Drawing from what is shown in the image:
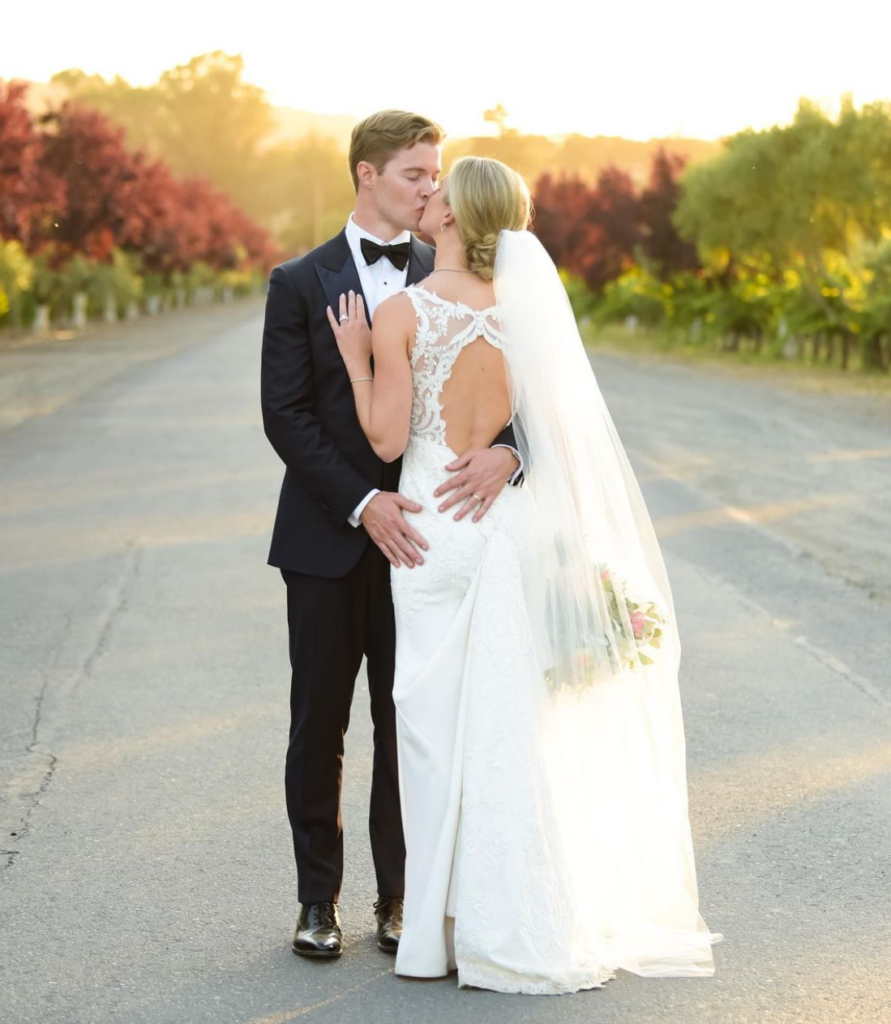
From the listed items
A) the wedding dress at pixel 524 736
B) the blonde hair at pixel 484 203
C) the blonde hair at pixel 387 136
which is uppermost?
the blonde hair at pixel 387 136

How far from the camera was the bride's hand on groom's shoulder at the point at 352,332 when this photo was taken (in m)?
3.71

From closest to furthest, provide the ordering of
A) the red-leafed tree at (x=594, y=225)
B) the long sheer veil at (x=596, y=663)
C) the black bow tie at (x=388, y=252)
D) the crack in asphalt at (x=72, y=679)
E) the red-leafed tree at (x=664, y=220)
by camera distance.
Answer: the long sheer veil at (x=596, y=663)
the black bow tie at (x=388, y=252)
the crack in asphalt at (x=72, y=679)
the red-leafed tree at (x=664, y=220)
the red-leafed tree at (x=594, y=225)

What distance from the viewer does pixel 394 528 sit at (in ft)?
12.2

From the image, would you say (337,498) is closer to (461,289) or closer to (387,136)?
(461,289)

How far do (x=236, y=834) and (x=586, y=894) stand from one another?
148 centimetres

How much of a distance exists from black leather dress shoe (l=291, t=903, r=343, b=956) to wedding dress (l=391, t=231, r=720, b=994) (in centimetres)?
24

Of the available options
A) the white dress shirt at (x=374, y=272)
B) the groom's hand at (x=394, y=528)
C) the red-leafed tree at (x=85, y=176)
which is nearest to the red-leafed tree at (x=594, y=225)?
the red-leafed tree at (x=85, y=176)

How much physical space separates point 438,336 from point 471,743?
3.33ft

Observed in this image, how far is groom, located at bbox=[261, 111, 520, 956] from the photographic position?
12.3ft

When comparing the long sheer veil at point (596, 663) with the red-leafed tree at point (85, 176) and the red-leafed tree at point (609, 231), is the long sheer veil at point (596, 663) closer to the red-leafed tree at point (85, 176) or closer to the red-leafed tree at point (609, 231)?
the red-leafed tree at point (609, 231)

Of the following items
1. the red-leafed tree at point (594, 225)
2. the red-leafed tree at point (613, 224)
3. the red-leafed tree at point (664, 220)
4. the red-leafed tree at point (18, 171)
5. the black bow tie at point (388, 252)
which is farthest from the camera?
the red-leafed tree at point (594, 225)

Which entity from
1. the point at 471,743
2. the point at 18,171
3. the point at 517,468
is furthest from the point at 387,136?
the point at 18,171

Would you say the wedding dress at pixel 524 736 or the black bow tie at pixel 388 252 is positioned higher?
the black bow tie at pixel 388 252

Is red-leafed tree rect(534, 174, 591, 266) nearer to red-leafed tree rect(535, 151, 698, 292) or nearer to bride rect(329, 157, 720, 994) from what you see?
red-leafed tree rect(535, 151, 698, 292)
